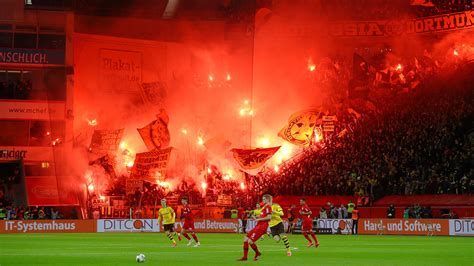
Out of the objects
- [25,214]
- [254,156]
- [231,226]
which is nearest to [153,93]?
[254,156]

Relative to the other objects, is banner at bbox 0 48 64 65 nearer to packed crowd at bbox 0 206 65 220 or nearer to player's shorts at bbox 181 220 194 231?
packed crowd at bbox 0 206 65 220

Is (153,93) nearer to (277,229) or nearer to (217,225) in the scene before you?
(217,225)

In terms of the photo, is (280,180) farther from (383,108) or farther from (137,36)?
(137,36)

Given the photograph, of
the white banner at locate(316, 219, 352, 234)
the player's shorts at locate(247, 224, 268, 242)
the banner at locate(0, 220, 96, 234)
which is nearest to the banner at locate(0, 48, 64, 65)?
the banner at locate(0, 220, 96, 234)

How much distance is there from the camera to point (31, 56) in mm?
66750

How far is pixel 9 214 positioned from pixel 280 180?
20195 mm

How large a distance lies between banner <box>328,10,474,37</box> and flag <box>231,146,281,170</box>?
12702mm

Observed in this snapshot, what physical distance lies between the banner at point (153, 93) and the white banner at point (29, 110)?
7264mm

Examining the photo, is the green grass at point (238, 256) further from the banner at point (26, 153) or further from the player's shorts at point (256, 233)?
the banner at point (26, 153)

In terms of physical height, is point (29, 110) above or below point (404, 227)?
above

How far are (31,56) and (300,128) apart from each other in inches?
901

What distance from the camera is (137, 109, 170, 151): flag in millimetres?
69062

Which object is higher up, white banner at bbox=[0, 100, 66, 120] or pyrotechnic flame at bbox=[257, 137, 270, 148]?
white banner at bbox=[0, 100, 66, 120]

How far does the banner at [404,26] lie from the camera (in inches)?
2457
